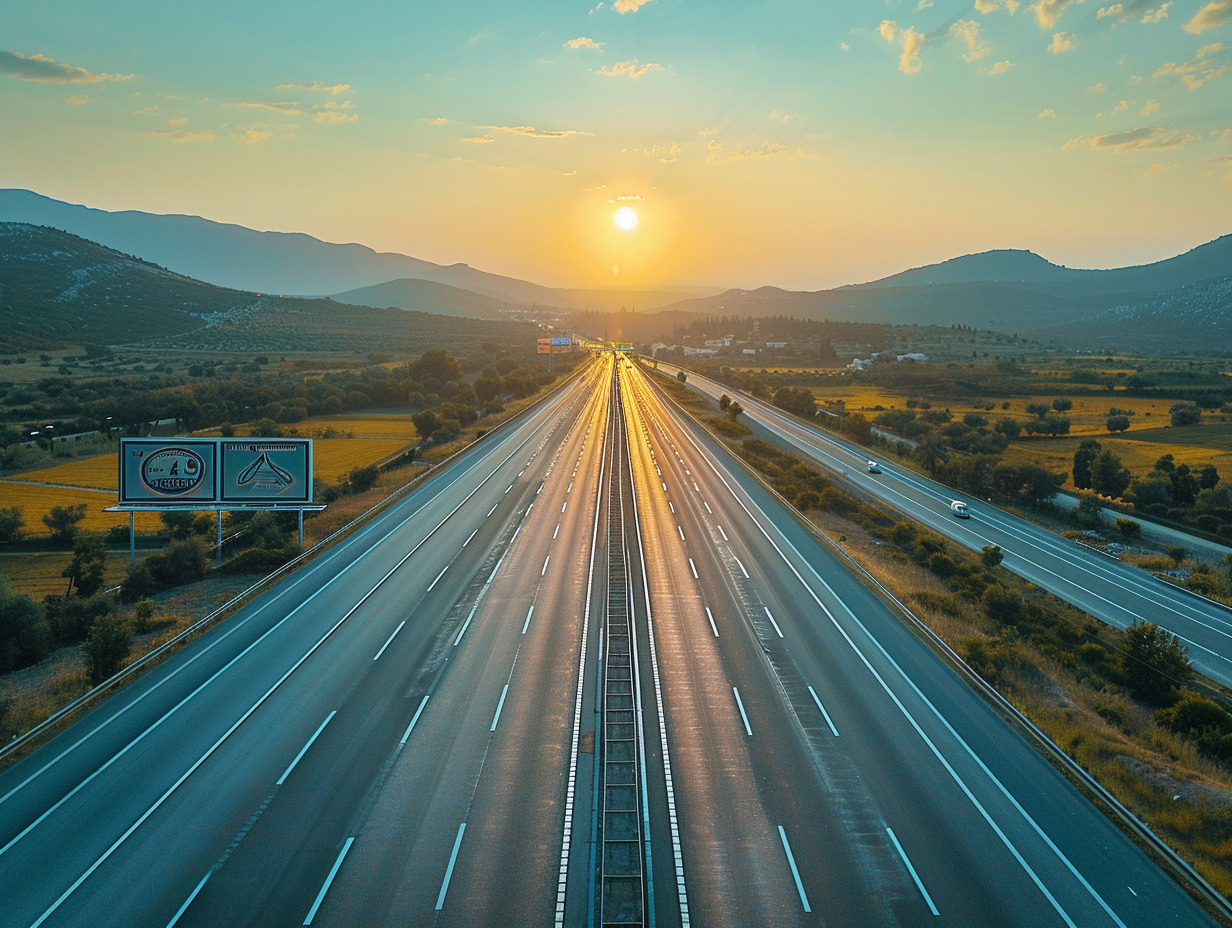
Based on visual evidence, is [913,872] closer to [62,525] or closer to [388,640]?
[388,640]

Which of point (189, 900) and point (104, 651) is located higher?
point (104, 651)

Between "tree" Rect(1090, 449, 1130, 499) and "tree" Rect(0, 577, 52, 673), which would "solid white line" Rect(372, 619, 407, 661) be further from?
"tree" Rect(1090, 449, 1130, 499)

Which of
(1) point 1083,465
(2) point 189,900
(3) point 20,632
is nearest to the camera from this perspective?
(2) point 189,900

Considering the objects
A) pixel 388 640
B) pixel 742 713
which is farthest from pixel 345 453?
pixel 742 713

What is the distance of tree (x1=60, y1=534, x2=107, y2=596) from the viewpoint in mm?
29452

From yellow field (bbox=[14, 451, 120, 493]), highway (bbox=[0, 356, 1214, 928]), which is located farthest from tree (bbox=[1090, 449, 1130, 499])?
yellow field (bbox=[14, 451, 120, 493])

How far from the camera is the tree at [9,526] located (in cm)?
3541

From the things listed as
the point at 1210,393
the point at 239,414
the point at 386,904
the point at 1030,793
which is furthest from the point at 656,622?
the point at 1210,393

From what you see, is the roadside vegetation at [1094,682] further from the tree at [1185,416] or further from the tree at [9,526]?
the tree at [1185,416]

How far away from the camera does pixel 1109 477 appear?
54.8 meters

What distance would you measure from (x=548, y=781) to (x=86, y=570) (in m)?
25.1

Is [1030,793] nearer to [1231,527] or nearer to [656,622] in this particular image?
[656,622]

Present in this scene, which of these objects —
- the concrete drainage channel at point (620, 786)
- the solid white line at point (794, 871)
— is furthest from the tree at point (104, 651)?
the solid white line at point (794, 871)

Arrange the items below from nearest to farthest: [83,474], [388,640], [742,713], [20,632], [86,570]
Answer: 1. [742,713]
2. [20,632]
3. [388,640]
4. [86,570]
5. [83,474]
